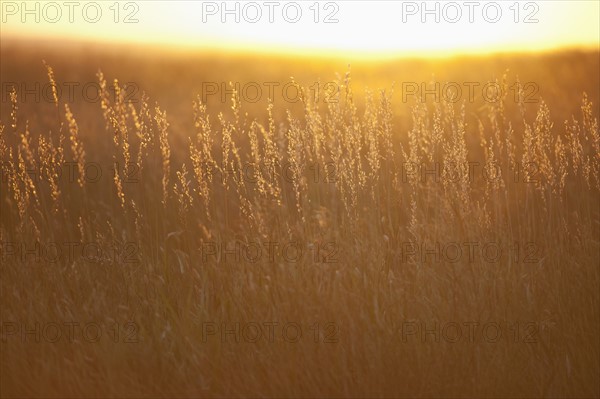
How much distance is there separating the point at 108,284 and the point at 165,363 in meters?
0.76

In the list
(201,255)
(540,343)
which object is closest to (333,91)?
(201,255)

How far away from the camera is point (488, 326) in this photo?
11.4 ft

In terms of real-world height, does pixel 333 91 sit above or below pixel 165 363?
above

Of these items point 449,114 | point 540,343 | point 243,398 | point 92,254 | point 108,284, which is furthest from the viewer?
point 449,114

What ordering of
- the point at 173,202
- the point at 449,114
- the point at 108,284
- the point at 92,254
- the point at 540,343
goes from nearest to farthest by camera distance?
1. the point at 540,343
2. the point at 108,284
3. the point at 92,254
4. the point at 449,114
5. the point at 173,202

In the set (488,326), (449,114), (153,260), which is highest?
(449,114)

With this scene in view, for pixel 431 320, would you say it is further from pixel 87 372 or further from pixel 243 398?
pixel 87 372

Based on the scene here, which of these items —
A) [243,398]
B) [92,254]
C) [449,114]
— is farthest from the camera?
[449,114]

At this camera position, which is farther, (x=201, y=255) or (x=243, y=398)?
(x=201, y=255)

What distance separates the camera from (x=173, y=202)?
5.40 meters

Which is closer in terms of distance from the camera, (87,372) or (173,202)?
(87,372)

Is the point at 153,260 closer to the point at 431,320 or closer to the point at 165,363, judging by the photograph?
the point at 165,363

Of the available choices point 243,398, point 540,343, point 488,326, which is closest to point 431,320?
point 488,326

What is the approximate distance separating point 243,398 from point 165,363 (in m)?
0.39
